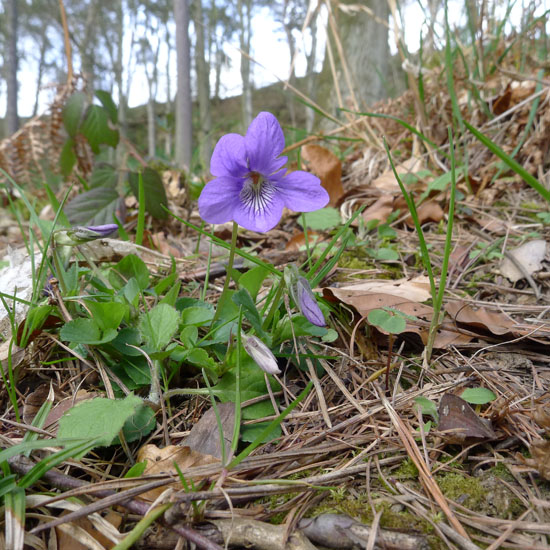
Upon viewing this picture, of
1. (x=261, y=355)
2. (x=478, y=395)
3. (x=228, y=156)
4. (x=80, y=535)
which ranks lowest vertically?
(x=80, y=535)

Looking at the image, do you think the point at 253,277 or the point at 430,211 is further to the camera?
the point at 430,211

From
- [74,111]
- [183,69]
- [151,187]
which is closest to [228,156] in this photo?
[151,187]

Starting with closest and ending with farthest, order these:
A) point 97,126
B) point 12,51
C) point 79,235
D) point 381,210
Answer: point 79,235 → point 381,210 → point 97,126 → point 12,51

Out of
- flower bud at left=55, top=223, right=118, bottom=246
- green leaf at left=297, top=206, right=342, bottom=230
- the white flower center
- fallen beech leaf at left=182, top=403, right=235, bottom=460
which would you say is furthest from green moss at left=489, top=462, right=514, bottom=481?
green leaf at left=297, top=206, right=342, bottom=230

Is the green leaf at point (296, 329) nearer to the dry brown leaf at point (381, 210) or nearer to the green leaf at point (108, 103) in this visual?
the dry brown leaf at point (381, 210)

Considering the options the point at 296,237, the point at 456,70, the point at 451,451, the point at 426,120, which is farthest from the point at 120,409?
the point at 456,70

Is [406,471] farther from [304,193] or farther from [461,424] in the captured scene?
[304,193]
